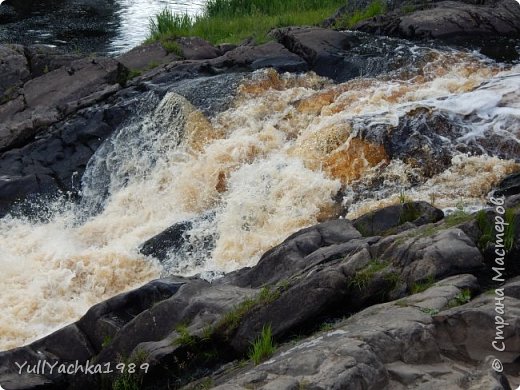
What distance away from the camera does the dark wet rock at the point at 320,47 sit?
48.1 ft

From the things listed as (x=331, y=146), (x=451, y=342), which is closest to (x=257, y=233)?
(x=331, y=146)

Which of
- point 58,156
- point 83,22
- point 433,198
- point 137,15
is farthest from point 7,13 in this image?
point 433,198

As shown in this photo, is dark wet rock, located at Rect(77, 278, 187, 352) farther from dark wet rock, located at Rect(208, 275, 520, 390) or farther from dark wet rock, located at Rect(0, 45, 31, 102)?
dark wet rock, located at Rect(0, 45, 31, 102)

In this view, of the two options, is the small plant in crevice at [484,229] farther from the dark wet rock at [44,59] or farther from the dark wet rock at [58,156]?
the dark wet rock at [44,59]

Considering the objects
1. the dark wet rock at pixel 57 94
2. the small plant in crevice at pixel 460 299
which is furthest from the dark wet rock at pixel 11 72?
the small plant in crevice at pixel 460 299

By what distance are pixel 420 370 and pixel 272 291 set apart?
2.14 metres

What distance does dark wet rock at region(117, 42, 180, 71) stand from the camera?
15945 millimetres

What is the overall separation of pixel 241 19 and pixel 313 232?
476 inches

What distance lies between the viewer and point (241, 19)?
770 inches

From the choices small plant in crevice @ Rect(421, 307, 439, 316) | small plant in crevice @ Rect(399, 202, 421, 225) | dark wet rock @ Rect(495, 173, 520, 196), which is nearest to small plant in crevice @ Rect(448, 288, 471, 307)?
small plant in crevice @ Rect(421, 307, 439, 316)

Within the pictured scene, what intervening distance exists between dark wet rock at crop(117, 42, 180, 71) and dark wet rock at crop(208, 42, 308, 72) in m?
1.32

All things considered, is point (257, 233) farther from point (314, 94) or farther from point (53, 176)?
point (53, 176)

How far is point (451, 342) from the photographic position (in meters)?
5.25

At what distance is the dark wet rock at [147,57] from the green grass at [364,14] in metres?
4.47
